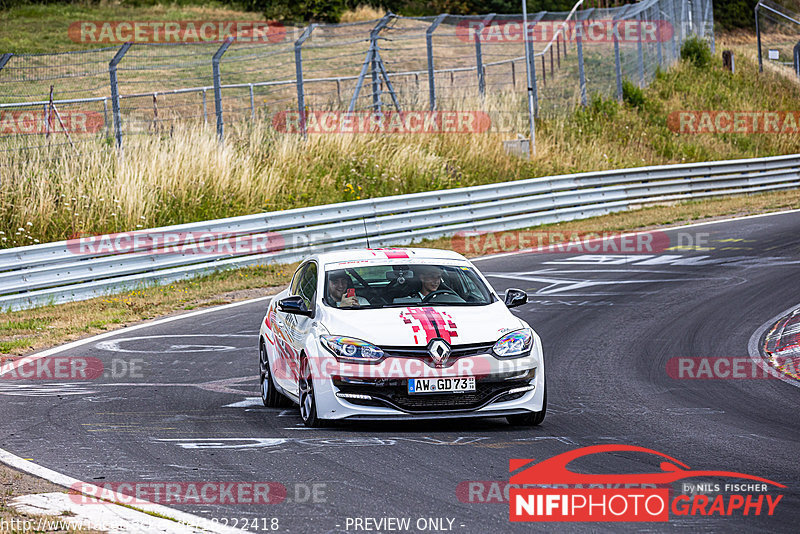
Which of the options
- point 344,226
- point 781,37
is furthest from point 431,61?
point 781,37

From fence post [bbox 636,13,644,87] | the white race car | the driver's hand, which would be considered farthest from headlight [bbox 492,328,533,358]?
fence post [bbox 636,13,644,87]

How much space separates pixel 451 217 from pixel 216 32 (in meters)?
31.5

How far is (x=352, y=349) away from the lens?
8.40 meters

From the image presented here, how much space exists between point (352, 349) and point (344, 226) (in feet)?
39.3

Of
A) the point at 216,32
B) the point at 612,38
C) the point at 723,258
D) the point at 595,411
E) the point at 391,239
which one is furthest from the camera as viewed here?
the point at 216,32

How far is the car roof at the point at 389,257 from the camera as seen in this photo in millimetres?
9828

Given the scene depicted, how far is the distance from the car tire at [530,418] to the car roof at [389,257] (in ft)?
5.90

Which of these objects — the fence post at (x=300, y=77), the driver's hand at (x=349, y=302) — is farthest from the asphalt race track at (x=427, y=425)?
the fence post at (x=300, y=77)

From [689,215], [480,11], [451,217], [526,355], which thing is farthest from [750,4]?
[526,355]

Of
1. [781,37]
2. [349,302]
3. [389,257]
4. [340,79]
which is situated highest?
[781,37]

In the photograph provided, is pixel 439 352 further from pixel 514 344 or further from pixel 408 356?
pixel 514 344

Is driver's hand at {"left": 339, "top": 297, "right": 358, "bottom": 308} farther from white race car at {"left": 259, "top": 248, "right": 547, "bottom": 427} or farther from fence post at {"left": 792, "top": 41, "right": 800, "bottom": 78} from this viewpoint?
fence post at {"left": 792, "top": 41, "right": 800, "bottom": 78}

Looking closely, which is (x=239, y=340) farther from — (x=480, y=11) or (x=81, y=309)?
(x=480, y=11)

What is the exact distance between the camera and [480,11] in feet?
217
